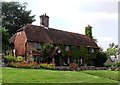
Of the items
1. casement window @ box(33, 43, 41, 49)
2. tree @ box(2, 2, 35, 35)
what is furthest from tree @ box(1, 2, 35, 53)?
casement window @ box(33, 43, 41, 49)

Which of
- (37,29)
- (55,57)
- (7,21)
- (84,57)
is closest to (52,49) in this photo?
(55,57)

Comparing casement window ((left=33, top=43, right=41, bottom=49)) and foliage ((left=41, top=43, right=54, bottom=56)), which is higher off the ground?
casement window ((left=33, top=43, right=41, bottom=49))

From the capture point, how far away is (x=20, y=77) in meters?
27.8

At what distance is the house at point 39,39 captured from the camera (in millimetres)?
57500

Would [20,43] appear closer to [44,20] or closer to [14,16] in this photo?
[44,20]

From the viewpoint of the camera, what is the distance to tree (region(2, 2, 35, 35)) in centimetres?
7844

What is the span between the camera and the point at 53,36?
→ 205 ft

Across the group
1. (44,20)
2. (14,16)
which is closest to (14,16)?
(14,16)

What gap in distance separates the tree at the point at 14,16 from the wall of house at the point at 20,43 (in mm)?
17134

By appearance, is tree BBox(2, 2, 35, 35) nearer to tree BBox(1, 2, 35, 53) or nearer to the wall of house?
tree BBox(1, 2, 35, 53)

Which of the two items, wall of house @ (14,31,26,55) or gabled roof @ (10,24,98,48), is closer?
wall of house @ (14,31,26,55)

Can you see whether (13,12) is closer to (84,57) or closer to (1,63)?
(84,57)

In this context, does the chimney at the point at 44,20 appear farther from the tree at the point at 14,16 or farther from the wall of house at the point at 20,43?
the tree at the point at 14,16

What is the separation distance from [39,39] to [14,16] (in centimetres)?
2355
